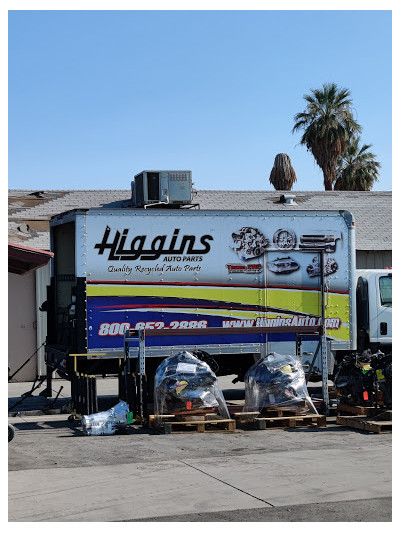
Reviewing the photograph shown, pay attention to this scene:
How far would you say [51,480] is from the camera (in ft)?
30.8

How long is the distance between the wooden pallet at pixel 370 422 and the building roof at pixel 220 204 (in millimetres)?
8309

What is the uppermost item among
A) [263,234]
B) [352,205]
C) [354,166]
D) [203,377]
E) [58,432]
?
[354,166]

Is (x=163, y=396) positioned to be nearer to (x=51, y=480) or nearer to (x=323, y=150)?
(x=51, y=480)

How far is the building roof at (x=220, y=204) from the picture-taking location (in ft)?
70.3

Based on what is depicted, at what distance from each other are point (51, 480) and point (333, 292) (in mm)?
7672

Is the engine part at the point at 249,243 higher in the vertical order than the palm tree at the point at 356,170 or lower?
lower

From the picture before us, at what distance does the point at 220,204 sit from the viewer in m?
24.2

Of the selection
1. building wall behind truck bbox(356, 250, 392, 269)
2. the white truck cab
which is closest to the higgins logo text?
the white truck cab

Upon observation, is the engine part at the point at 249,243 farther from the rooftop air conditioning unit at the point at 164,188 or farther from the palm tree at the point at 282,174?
the palm tree at the point at 282,174

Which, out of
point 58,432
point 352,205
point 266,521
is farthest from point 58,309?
point 352,205

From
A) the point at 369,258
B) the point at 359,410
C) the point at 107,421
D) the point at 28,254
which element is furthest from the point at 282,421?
the point at 369,258

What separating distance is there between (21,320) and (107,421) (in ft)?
25.2

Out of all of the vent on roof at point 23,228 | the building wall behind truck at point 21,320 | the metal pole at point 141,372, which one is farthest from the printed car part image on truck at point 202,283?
the vent on roof at point 23,228

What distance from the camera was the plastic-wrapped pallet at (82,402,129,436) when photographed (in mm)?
12617
